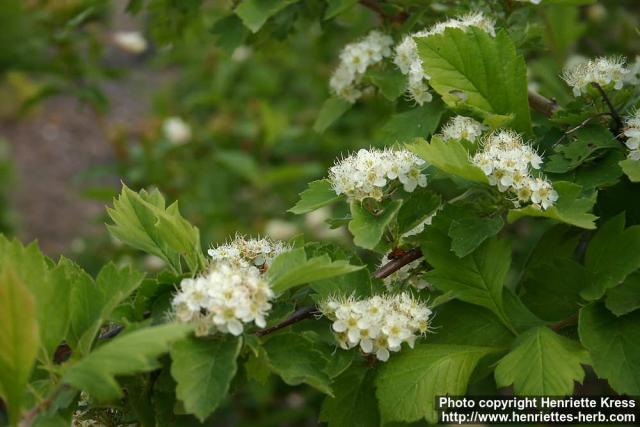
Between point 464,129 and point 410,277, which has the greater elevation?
point 464,129

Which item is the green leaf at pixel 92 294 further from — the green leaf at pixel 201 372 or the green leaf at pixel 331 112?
the green leaf at pixel 331 112

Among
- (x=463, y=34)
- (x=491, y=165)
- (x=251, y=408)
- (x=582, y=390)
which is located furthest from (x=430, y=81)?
(x=251, y=408)

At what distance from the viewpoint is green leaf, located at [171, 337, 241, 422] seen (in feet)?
3.04

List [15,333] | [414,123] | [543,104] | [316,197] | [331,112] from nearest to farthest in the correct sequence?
[15,333], [316,197], [414,123], [543,104], [331,112]

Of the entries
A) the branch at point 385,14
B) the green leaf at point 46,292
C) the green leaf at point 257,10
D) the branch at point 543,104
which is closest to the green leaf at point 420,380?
the green leaf at point 46,292

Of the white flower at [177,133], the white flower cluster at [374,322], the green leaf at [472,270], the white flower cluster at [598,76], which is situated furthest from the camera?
the white flower at [177,133]

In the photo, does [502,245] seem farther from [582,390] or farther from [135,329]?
[582,390]

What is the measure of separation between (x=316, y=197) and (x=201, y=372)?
1.20 feet

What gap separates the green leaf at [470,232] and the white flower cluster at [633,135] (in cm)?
23

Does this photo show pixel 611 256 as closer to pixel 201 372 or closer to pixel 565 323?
pixel 565 323

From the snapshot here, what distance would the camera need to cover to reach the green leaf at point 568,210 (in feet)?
3.41

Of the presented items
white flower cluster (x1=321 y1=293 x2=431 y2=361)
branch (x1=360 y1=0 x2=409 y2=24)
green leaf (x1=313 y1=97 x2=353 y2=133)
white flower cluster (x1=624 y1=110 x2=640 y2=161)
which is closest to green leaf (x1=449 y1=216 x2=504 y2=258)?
white flower cluster (x1=321 y1=293 x2=431 y2=361)

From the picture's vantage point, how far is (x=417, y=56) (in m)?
1.44

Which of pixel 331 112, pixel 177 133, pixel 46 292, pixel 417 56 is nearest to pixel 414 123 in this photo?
pixel 417 56
